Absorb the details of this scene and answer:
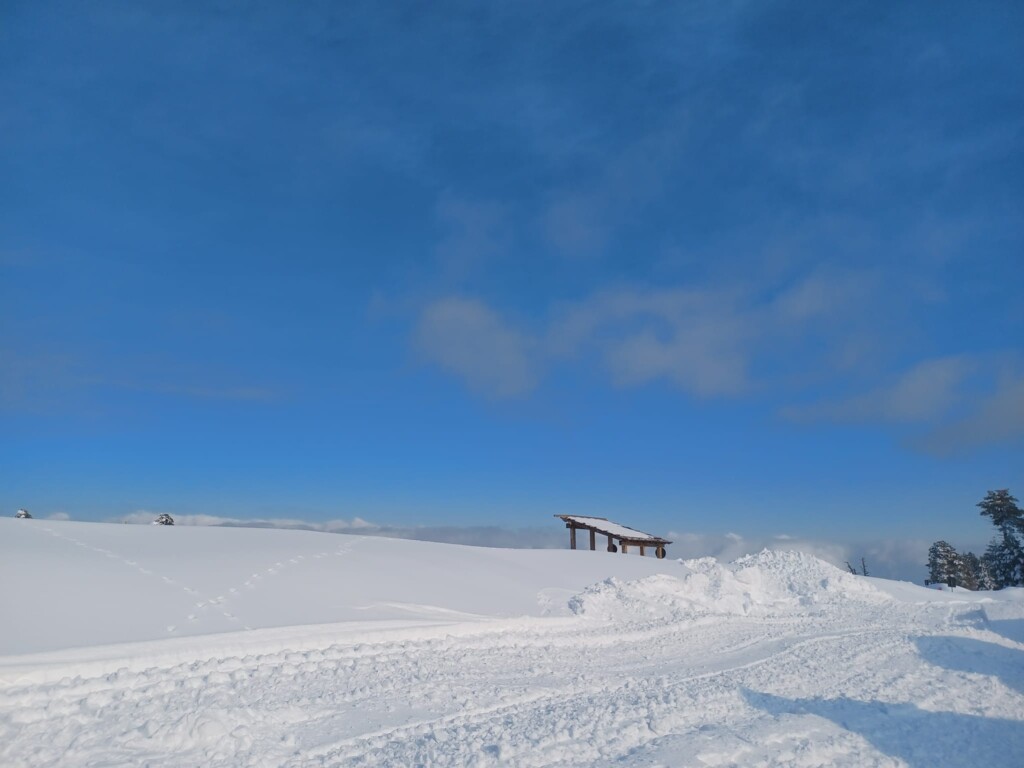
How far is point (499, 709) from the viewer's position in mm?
6566

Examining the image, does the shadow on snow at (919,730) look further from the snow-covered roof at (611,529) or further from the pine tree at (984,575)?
the pine tree at (984,575)

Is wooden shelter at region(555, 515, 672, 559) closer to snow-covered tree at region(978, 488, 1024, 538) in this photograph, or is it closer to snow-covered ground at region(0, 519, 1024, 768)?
snow-covered ground at region(0, 519, 1024, 768)

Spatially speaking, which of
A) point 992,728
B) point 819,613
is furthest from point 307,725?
point 819,613

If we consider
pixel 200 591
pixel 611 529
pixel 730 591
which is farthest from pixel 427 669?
pixel 611 529

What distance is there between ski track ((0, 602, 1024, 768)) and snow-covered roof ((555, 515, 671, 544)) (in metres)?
13.7

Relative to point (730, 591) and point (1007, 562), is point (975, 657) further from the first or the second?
point (1007, 562)

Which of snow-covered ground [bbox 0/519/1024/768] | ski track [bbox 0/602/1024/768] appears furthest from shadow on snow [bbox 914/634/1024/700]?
ski track [bbox 0/602/1024/768]

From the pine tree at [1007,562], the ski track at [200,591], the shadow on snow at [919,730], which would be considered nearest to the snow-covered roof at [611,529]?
the ski track at [200,591]

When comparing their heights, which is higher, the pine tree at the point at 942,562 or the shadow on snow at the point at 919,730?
the pine tree at the point at 942,562

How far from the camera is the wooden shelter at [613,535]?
23.7 m

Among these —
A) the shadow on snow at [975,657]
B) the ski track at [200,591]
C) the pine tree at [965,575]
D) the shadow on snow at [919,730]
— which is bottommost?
the shadow on snow at [919,730]

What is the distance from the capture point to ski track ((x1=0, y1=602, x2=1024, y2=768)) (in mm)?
5363

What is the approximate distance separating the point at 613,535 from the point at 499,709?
17.7 m

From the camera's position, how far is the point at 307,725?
19.4 ft
